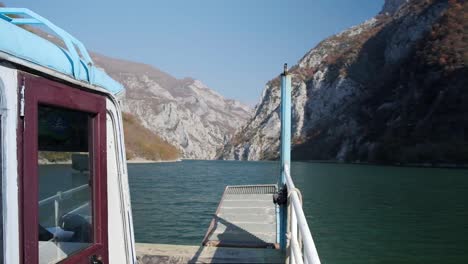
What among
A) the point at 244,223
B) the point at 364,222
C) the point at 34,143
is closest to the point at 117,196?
the point at 34,143

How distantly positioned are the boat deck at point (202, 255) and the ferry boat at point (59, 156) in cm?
314

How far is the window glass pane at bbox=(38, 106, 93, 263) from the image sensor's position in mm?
2541

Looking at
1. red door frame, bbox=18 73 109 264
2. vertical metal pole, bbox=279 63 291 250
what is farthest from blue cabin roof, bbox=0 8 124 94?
vertical metal pole, bbox=279 63 291 250

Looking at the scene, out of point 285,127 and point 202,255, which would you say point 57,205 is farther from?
point 285,127

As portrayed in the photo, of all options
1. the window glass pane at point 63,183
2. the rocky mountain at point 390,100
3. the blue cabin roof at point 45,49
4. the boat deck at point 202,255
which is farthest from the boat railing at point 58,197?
the rocky mountain at point 390,100

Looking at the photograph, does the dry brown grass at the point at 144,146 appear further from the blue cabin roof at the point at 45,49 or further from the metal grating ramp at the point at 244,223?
the blue cabin roof at the point at 45,49

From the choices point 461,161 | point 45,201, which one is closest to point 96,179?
point 45,201

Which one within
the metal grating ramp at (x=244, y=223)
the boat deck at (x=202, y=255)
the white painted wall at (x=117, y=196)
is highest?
the white painted wall at (x=117, y=196)

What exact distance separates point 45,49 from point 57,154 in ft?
2.43

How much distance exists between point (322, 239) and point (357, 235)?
82.0 inches

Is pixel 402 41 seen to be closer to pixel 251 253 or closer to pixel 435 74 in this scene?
pixel 435 74

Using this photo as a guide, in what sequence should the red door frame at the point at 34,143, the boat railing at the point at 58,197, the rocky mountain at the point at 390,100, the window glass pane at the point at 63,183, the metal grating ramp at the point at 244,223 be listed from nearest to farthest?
the red door frame at the point at 34,143, the window glass pane at the point at 63,183, the boat railing at the point at 58,197, the metal grating ramp at the point at 244,223, the rocky mountain at the point at 390,100

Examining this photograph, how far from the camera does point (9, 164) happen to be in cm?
210

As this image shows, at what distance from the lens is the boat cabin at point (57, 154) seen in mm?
2139
